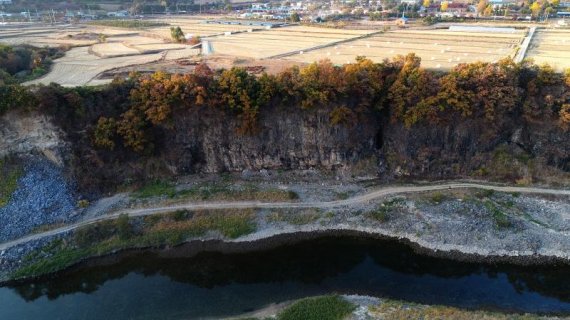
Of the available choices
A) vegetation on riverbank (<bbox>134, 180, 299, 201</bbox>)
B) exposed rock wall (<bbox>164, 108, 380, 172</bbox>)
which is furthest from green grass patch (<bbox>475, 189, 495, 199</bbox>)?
vegetation on riverbank (<bbox>134, 180, 299, 201</bbox>)

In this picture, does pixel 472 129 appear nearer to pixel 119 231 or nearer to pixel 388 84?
pixel 388 84

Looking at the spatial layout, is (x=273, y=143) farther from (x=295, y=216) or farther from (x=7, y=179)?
(x=7, y=179)

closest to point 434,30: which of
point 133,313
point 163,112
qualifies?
point 163,112

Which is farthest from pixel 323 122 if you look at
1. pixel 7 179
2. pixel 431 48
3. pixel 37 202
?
pixel 431 48

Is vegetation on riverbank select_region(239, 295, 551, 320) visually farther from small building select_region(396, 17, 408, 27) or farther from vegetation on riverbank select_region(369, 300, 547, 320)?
small building select_region(396, 17, 408, 27)

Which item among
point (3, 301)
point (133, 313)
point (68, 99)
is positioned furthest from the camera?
point (68, 99)

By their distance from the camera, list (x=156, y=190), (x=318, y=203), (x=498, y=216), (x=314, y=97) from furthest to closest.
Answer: (x=156, y=190) < (x=314, y=97) < (x=318, y=203) < (x=498, y=216)

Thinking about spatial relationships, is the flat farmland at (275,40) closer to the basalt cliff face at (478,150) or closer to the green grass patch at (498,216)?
the basalt cliff face at (478,150)
